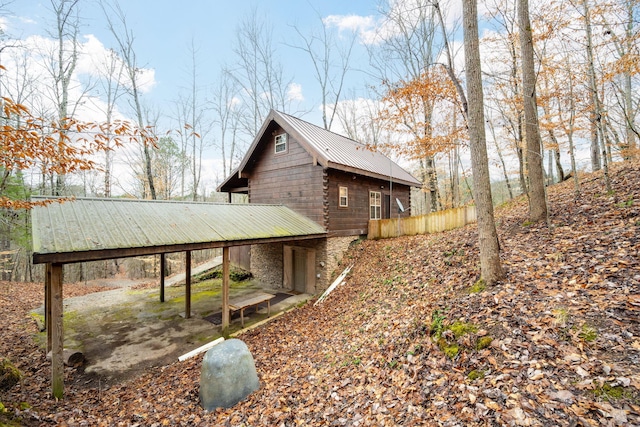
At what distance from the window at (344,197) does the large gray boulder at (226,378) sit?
26.1ft

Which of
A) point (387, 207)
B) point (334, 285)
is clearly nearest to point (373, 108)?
point (387, 207)

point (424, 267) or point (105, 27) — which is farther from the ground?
point (105, 27)

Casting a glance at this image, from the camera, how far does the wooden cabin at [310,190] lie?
11.2 meters

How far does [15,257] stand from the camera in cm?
1816

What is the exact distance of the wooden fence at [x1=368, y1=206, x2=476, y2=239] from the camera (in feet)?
39.0

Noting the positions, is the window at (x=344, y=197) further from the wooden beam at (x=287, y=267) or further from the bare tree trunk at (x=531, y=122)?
the bare tree trunk at (x=531, y=122)

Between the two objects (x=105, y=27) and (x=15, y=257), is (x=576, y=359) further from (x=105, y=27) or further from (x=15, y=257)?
(x=15, y=257)

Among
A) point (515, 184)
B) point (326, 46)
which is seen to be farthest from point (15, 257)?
point (515, 184)

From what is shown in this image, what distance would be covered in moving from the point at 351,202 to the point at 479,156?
25.0 feet

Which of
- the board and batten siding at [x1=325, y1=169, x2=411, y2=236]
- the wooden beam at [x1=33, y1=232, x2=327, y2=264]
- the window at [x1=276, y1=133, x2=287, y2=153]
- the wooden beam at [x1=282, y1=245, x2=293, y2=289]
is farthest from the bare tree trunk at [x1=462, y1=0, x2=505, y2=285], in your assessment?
the wooden beam at [x1=282, y1=245, x2=293, y2=289]

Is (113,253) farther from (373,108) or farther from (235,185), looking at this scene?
(373,108)

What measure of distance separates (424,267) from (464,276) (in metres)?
2.02

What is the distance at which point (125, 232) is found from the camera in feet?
21.0

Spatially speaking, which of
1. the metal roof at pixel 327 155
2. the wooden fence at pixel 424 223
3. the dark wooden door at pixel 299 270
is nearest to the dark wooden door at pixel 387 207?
the metal roof at pixel 327 155
